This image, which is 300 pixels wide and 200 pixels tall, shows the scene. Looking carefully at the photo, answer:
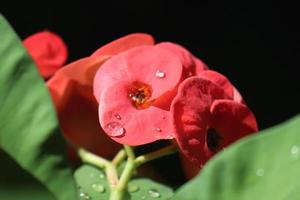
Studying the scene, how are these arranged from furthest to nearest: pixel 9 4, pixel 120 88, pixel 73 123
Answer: pixel 9 4 < pixel 73 123 < pixel 120 88

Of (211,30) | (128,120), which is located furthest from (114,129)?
(211,30)

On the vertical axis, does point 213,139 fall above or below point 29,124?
below

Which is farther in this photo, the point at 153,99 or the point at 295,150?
the point at 153,99

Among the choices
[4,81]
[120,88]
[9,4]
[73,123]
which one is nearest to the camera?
[4,81]

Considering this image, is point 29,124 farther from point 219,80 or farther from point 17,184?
point 219,80

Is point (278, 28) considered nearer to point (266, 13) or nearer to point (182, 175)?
point (266, 13)

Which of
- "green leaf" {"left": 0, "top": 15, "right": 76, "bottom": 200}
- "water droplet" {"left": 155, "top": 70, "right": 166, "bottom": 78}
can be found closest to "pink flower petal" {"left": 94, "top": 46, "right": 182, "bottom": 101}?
"water droplet" {"left": 155, "top": 70, "right": 166, "bottom": 78}

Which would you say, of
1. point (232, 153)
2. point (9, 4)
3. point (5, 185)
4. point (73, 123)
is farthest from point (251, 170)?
point (9, 4)
